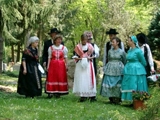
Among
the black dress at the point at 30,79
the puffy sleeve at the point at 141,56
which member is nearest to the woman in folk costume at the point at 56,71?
the black dress at the point at 30,79

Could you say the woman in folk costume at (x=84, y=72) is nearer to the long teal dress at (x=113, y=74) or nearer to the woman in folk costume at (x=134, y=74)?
the long teal dress at (x=113, y=74)

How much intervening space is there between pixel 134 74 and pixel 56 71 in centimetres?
239

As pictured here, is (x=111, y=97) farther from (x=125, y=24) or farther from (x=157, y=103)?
(x=125, y=24)

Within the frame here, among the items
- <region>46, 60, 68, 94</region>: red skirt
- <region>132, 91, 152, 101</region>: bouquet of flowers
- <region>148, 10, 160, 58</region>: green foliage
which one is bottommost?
<region>132, 91, 152, 101</region>: bouquet of flowers

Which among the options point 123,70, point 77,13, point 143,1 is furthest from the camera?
point 77,13

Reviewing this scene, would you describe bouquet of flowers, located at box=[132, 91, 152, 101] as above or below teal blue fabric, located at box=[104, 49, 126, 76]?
below

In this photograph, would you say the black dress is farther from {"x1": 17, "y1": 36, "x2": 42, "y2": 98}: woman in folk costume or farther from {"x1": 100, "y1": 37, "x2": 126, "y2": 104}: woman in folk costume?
{"x1": 100, "y1": 37, "x2": 126, "y2": 104}: woman in folk costume

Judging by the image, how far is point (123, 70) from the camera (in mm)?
7961

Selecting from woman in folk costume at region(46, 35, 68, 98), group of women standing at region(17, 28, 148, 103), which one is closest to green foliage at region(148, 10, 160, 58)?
group of women standing at region(17, 28, 148, 103)

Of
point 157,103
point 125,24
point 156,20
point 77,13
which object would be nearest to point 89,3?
point 77,13

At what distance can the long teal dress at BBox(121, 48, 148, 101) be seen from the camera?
767cm

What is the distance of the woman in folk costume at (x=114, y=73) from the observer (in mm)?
8016

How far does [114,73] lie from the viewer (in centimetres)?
803

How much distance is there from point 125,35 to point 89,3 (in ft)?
16.8
